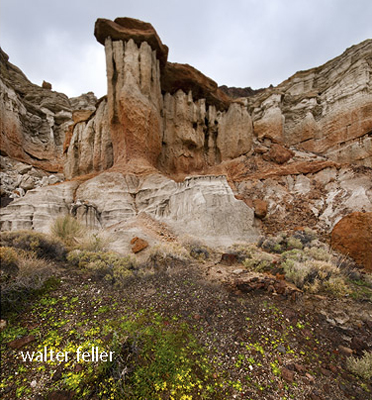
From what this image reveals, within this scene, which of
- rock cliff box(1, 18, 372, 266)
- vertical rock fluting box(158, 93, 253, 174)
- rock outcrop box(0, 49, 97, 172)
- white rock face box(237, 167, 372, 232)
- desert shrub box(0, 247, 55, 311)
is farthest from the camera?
rock outcrop box(0, 49, 97, 172)

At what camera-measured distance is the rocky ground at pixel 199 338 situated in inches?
84.5

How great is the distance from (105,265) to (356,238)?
24.7ft

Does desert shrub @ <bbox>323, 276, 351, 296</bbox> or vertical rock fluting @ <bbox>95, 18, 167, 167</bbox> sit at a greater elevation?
vertical rock fluting @ <bbox>95, 18, 167, 167</bbox>

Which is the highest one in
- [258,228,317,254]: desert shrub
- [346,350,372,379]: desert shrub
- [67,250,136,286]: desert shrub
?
[67,250,136,286]: desert shrub

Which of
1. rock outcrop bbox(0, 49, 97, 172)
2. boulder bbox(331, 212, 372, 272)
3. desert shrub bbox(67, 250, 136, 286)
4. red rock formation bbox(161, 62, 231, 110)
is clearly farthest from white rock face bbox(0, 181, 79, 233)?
rock outcrop bbox(0, 49, 97, 172)

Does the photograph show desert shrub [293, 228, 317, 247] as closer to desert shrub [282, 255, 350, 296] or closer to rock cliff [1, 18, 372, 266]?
rock cliff [1, 18, 372, 266]

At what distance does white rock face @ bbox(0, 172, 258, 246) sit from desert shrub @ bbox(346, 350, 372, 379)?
5516mm

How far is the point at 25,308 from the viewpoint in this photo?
9.80 feet

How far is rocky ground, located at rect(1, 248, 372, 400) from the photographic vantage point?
2146 mm

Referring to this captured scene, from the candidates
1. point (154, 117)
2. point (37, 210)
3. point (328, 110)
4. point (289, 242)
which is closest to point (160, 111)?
point (154, 117)

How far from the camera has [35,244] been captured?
14.8ft

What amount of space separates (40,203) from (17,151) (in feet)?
69.9

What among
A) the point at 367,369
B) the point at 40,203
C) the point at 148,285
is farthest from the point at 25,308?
the point at 40,203

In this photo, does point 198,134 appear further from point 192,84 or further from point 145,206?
point 145,206
